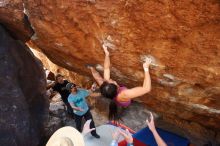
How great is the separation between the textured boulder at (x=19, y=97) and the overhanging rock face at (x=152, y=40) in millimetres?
754

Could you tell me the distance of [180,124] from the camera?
24.0ft

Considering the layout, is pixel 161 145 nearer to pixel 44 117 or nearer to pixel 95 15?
pixel 95 15

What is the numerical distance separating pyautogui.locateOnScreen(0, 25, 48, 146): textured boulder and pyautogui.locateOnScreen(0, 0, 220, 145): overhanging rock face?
0.75m

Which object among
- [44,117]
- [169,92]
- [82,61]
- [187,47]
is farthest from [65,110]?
[187,47]

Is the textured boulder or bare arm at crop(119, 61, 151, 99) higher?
bare arm at crop(119, 61, 151, 99)

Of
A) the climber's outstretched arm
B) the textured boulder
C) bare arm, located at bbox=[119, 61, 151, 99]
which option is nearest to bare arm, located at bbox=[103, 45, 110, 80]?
the climber's outstretched arm

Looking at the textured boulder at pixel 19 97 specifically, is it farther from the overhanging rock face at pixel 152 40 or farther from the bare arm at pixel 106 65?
the bare arm at pixel 106 65

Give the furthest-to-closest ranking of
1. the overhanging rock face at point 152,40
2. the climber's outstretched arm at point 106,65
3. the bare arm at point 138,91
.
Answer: the climber's outstretched arm at point 106,65 → the bare arm at point 138,91 → the overhanging rock face at point 152,40

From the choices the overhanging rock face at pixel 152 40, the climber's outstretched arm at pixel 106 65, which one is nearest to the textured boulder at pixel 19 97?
the overhanging rock face at pixel 152 40

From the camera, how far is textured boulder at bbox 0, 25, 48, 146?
626cm

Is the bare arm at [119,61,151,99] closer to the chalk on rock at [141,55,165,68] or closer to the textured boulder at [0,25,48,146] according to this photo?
the chalk on rock at [141,55,165,68]

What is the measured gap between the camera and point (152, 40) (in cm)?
426

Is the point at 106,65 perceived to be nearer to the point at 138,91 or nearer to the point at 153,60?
the point at 153,60

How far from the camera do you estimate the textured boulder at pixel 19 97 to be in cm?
626
